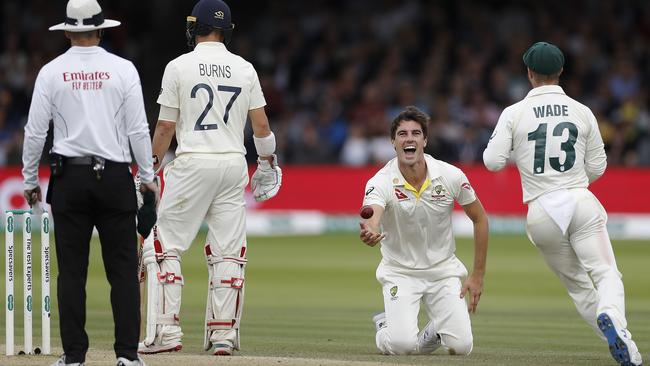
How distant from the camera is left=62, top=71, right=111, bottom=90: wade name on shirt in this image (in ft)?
21.5

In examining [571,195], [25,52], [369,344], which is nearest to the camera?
[571,195]

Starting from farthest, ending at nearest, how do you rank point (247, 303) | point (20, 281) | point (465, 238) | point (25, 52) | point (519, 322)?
point (25, 52), point (465, 238), point (20, 281), point (247, 303), point (519, 322)

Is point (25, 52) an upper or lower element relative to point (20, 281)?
upper

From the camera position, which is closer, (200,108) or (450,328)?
(200,108)

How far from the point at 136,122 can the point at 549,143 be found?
2.41 meters

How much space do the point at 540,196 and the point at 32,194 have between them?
2.86m

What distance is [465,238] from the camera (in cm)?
1941

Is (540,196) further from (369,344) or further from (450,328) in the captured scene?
(369,344)

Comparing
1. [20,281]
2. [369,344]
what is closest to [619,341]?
[369,344]

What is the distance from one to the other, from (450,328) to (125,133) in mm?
2660

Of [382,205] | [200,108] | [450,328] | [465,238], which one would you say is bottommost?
[465,238]

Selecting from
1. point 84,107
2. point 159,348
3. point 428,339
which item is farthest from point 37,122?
point 428,339

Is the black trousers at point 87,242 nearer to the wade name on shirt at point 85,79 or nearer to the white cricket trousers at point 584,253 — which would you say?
the wade name on shirt at point 85,79

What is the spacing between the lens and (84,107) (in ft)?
21.5
